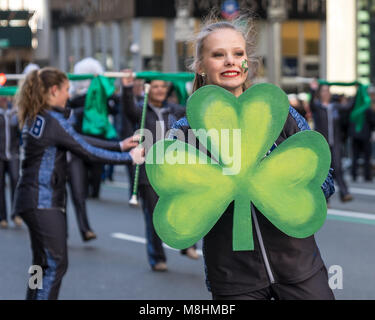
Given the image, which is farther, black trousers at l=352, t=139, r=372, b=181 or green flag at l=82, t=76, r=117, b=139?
black trousers at l=352, t=139, r=372, b=181

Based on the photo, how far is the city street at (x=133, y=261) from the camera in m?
6.77

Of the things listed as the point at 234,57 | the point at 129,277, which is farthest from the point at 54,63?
the point at 234,57

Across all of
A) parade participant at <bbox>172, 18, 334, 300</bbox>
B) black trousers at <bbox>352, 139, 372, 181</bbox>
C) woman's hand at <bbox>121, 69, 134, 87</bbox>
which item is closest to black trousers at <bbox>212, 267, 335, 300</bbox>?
parade participant at <bbox>172, 18, 334, 300</bbox>

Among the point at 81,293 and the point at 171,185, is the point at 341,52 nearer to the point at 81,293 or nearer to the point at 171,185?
the point at 81,293

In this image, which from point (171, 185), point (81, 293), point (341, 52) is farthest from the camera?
point (341, 52)

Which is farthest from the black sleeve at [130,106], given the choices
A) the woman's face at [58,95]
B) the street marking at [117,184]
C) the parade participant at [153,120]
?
the street marking at [117,184]

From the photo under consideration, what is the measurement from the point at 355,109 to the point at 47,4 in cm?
3278

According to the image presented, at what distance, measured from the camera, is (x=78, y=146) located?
5113mm

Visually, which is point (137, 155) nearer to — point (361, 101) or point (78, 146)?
point (78, 146)

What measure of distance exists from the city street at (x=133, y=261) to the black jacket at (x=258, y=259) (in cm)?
193

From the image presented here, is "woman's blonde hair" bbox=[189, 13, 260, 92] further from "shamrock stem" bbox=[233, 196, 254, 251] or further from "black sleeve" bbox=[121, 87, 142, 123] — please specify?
"black sleeve" bbox=[121, 87, 142, 123]

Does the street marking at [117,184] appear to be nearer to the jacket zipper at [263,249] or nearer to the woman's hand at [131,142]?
the woman's hand at [131,142]

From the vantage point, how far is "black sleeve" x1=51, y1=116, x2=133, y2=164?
5.08 meters
